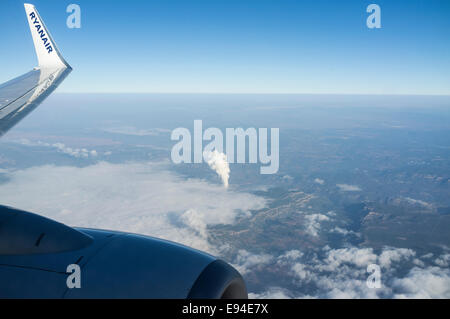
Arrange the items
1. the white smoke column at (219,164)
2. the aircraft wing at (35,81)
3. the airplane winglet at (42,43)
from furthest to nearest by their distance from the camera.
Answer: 1. the white smoke column at (219,164)
2. the airplane winglet at (42,43)
3. the aircraft wing at (35,81)

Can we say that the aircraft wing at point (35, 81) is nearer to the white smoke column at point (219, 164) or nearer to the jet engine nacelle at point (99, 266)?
the jet engine nacelle at point (99, 266)

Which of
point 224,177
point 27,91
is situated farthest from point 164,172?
point 27,91

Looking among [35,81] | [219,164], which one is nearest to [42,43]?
[35,81]

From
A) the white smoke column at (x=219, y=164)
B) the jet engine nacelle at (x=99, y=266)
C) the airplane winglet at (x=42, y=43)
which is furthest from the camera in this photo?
the white smoke column at (x=219, y=164)
